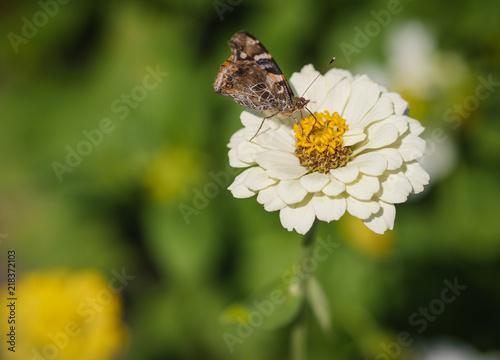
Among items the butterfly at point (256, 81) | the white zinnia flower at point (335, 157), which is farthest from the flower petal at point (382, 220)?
the butterfly at point (256, 81)

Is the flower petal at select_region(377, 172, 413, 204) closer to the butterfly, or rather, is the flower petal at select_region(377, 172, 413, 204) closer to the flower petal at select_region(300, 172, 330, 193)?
the flower petal at select_region(300, 172, 330, 193)

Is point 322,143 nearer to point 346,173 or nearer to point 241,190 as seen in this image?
point 346,173

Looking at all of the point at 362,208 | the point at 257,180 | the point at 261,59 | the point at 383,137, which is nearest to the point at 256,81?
the point at 261,59

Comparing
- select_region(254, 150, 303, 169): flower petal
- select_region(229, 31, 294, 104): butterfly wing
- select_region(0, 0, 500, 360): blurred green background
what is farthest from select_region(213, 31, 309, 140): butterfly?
select_region(0, 0, 500, 360): blurred green background

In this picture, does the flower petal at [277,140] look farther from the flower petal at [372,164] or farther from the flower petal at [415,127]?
the flower petal at [415,127]

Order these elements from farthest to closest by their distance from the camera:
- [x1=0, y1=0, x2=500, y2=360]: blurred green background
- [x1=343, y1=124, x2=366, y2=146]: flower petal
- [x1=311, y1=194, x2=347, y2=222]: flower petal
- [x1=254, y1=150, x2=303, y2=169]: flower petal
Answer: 1. [x1=0, y1=0, x2=500, y2=360]: blurred green background
2. [x1=343, y1=124, x2=366, y2=146]: flower petal
3. [x1=254, y1=150, x2=303, y2=169]: flower petal
4. [x1=311, y1=194, x2=347, y2=222]: flower petal

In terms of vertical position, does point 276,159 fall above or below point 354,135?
below

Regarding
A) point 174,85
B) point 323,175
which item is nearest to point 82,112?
point 174,85
